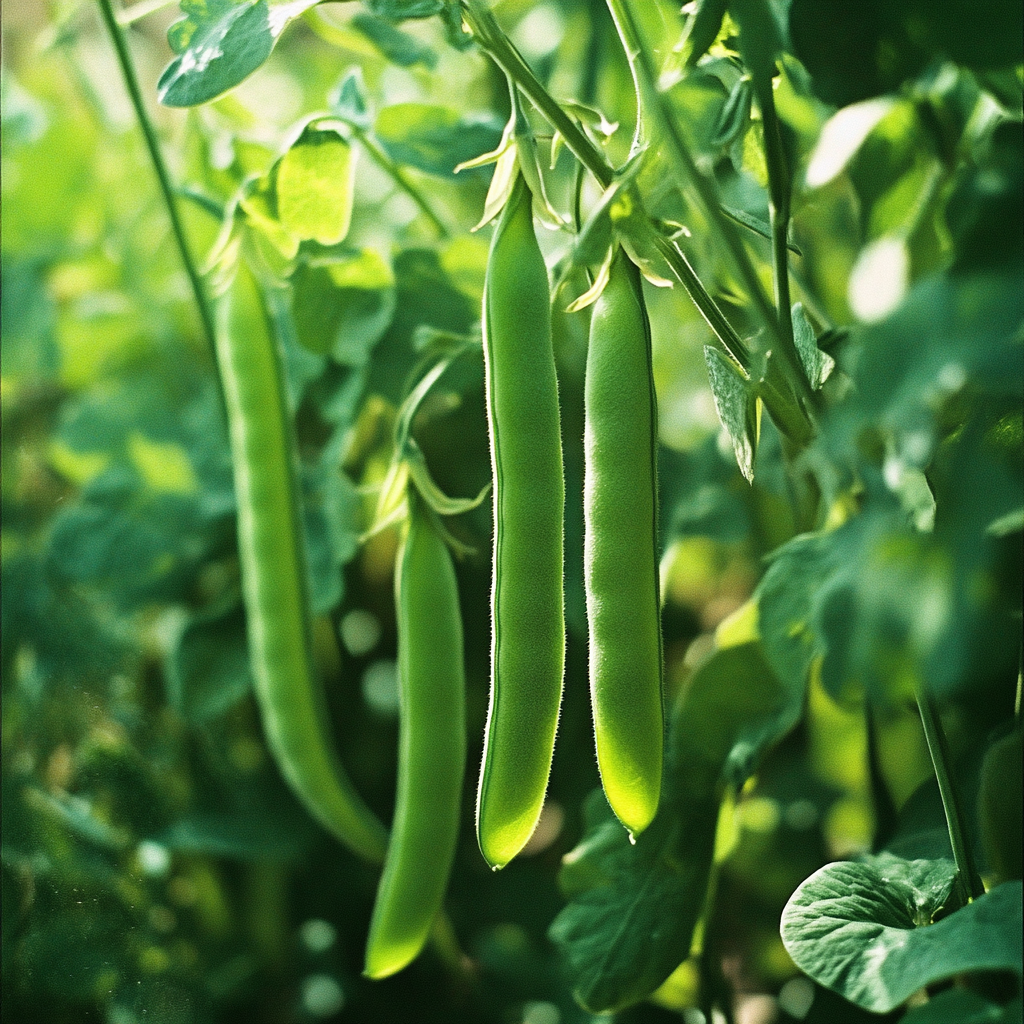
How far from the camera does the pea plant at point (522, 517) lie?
13.8 inches

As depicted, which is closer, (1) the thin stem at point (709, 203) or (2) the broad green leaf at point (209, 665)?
(1) the thin stem at point (709, 203)

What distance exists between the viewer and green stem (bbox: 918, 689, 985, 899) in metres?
0.39

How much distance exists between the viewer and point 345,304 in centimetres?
61

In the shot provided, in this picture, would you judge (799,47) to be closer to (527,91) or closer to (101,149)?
(527,91)

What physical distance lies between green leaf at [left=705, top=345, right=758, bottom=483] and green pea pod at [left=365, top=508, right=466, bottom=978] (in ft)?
0.63

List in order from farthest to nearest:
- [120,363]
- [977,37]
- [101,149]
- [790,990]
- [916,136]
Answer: [101,149] → [120,363] → [790,990] → [916,136] → [977,37]

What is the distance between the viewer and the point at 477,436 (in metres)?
0.74

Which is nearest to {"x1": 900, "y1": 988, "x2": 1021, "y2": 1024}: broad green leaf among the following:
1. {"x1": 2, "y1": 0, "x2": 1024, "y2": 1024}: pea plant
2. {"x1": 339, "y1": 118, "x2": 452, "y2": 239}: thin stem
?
{"x1": 2, "y1": 0, "x2": 1024, "y2": 1024}: pea plant

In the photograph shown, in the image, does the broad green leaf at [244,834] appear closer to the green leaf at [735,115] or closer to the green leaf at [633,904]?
the green leaf at [633,904]

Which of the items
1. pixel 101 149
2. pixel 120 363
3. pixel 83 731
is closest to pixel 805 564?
pixel 83 731

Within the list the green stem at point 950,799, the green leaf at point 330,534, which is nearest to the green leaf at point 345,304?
the green leaf at point 330,534

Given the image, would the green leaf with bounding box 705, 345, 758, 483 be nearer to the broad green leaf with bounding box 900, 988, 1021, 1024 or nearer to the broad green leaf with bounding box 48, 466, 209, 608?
the broad green leaf with bounding box 900, 988, 1021, 1024

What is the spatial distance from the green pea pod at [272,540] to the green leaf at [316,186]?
3.2 inches

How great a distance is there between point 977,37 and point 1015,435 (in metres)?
0.13
